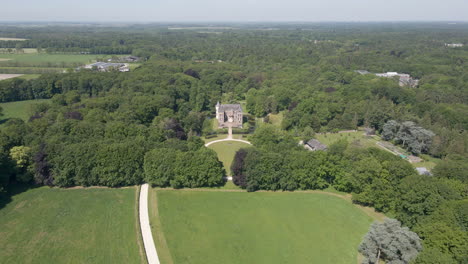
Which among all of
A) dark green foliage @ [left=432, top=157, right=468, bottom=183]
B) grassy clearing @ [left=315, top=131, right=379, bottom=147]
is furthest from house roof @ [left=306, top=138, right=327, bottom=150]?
dark green foliage @ [left=432, top=157, right=468, bottom=183]

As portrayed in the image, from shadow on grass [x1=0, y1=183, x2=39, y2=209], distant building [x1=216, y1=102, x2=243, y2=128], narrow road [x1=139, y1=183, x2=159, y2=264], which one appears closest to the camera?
→ narrow road [x1=139, y1=183, x2=159, y2=264]

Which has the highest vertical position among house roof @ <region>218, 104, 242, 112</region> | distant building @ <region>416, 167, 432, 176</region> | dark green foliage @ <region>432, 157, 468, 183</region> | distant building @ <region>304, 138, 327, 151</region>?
house roof @ <region>218, 104, 242, 112</region>

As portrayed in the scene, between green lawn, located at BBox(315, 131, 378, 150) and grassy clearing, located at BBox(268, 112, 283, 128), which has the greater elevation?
grassy clearing, located at BBox(268, 112, 283, 128)

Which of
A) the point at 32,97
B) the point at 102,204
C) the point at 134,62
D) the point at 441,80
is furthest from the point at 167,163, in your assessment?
the point at 134,62

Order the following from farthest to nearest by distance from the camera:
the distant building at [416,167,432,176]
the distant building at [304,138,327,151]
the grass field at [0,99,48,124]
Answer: the grass field at [0,99,48,124]
the distant building at [304,138,327,151]
the distant building at [416,167,432,176]

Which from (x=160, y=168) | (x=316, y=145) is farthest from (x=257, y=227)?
(x=316, y=145)

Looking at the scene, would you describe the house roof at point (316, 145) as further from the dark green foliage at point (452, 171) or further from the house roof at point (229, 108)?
the house roof at point (229, 108)

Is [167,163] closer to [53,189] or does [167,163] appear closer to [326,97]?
[53,189]

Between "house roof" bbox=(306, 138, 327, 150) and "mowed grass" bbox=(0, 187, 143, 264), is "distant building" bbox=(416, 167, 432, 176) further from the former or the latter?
"mowed grass" bbox=(0, 187, 143, 264)
